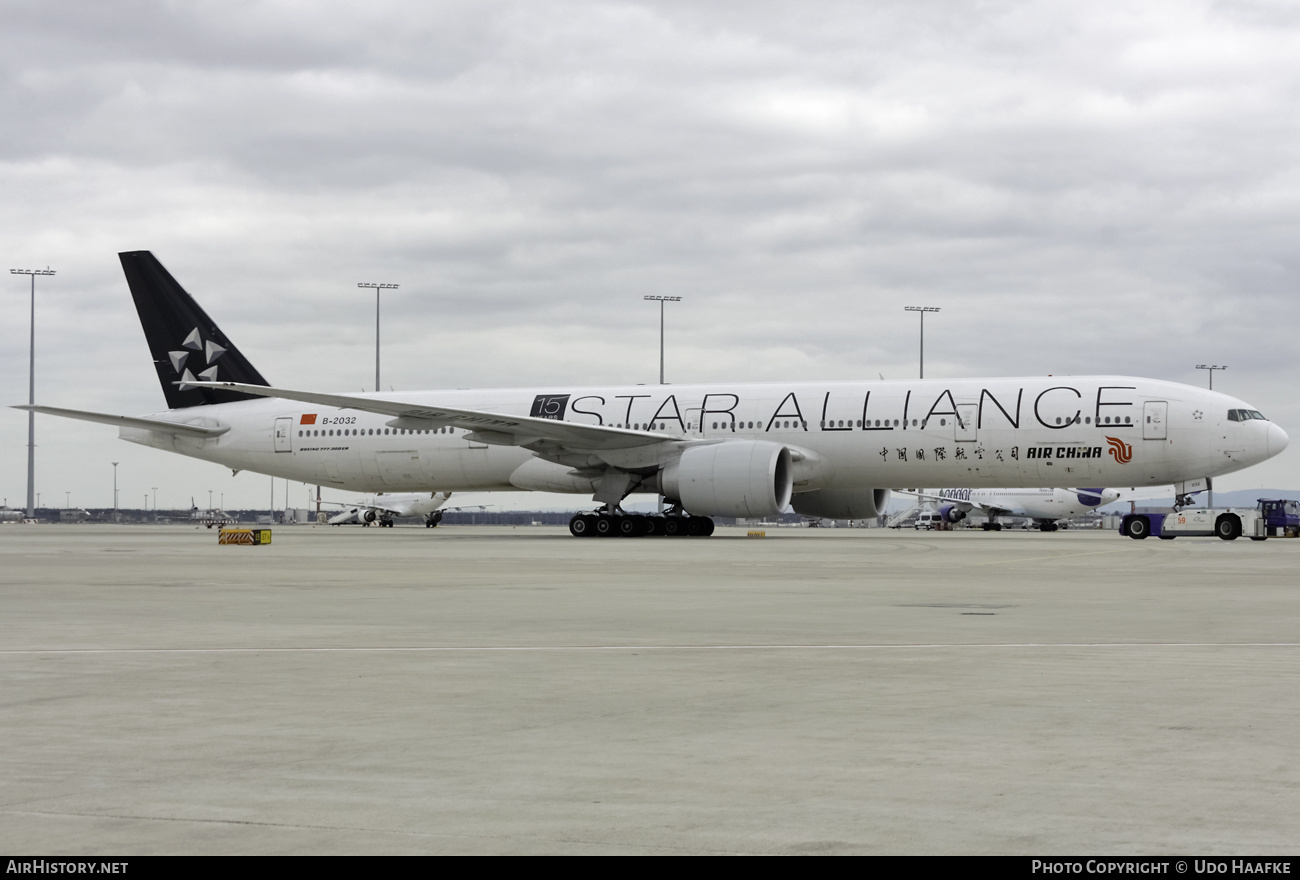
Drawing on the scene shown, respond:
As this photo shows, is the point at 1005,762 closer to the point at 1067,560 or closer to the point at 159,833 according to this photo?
the point at 159,833

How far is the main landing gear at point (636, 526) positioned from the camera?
123ft

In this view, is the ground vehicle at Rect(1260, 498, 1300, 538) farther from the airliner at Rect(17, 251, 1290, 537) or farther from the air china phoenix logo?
the air china phoenix logo

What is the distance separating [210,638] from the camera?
10430 mm

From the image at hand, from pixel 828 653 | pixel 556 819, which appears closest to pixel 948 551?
pixel 828 653

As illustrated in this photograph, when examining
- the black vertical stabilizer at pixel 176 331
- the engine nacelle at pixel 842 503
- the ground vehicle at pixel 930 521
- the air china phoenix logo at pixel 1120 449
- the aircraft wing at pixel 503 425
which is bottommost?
the ground vehicle at pixel 930 521

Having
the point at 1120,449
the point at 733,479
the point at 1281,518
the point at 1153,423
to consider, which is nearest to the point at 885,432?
the point at 733,479

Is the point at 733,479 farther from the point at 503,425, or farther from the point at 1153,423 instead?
the point at 1153,423

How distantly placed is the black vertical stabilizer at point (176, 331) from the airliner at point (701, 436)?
6cm

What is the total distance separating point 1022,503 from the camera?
256 feet

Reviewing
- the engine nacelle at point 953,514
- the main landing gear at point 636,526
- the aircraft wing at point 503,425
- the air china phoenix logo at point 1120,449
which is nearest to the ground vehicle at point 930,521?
the engine nacelle at point 953,514

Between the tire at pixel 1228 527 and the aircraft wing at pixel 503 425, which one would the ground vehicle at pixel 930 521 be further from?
the aircraft wing at pixel 503 425

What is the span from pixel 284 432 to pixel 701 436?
46.4 ft

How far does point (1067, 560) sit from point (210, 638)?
16985mm

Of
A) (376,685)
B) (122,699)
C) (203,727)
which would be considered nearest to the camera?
(203,727)
